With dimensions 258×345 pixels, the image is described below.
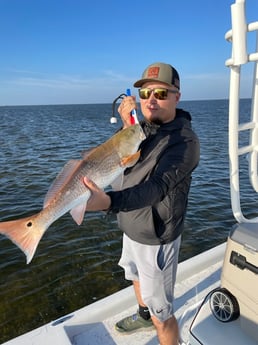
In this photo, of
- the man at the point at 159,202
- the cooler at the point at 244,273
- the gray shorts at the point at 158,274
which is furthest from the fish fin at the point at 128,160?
the cooler at the point at 244,273

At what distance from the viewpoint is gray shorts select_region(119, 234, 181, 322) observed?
3.08 meters

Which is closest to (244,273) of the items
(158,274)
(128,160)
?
(158,274)

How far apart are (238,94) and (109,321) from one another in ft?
9.89

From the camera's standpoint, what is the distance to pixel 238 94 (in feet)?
9.17

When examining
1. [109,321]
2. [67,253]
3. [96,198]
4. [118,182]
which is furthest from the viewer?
[67,253]

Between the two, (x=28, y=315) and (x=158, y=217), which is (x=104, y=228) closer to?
(x=28, y=315)

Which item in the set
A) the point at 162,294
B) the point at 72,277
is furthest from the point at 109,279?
the point at 162,294

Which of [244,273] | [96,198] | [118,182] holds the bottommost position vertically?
[244,273]

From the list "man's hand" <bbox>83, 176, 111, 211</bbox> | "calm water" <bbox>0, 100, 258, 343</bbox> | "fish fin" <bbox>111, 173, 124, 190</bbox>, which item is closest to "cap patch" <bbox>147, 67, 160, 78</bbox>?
"fish fin" <bbox>111, 173, 124, 190</bbox>

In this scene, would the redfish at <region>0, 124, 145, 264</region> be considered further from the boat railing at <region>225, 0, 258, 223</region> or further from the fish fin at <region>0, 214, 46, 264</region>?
the boat railing at <region>225, 0, 258, 223</region>

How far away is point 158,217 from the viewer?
118 inches

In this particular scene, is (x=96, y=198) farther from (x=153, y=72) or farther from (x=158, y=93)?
(x=153, y=72)

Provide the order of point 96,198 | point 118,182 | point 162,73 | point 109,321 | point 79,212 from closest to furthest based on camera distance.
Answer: point 96,198
point 79,212
point 162,73
point 118,182
point 109,321

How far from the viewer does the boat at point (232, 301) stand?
2.59 metres
